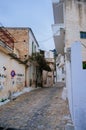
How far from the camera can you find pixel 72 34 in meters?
13.9

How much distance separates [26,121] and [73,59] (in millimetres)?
3609

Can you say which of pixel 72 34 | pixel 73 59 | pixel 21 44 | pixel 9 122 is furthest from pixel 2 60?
pixel 21 44

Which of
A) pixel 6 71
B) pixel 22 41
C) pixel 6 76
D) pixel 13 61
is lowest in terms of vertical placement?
pixel 6 76

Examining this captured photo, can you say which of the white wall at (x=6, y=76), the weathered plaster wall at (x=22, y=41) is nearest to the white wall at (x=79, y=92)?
the white wall at (x=6, y=76)

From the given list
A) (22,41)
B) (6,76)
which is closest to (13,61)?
(6,76)

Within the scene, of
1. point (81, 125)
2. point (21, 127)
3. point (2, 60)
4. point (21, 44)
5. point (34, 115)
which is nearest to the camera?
point (81, 125)

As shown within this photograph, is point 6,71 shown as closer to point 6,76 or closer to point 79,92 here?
point 6,76

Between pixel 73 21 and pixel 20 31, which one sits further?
pixel 20 31

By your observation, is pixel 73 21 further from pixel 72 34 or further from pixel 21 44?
pixel 21 44

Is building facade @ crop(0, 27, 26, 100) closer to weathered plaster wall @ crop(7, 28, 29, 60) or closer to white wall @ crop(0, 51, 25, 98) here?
white wall @ crop(0, 51, 25, 98)

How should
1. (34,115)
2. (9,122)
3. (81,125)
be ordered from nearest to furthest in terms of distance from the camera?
(81,125) < (9,122) < (34,115)

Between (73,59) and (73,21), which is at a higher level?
(73,21)

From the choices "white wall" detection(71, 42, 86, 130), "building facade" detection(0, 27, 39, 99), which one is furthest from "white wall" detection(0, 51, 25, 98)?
"white wall" detection(71, 42, 86, 130)

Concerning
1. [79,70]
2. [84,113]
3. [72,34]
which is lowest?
[84,113]
